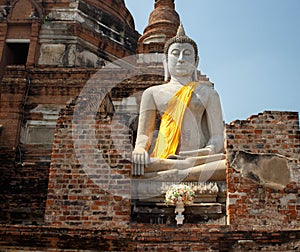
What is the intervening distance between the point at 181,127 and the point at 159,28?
26.0 feet

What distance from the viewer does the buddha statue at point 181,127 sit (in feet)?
23.3

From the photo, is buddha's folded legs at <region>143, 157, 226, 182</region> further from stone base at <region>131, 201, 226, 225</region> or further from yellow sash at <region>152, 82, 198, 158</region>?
yellow sash at <region>152, 82, 198, 158</region>

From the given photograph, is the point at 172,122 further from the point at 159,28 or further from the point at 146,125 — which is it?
the point at 159,28

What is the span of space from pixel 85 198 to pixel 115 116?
3.63 feet

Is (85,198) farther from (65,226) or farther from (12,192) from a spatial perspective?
(12,192)

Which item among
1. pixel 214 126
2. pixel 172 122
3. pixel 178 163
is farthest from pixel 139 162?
pixel 214 126

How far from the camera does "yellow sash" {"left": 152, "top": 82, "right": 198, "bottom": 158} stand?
7.88m

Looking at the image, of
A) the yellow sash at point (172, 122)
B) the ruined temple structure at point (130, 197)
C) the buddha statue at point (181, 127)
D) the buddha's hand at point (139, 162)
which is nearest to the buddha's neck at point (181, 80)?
the buddha statue at point (181, 127)

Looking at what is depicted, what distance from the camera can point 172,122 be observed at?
8.19 m

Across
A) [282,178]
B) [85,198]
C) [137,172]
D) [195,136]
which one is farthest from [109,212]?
[195,136]

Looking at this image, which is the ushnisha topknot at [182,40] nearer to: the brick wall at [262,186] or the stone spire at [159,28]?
the brick wall at [262,186]

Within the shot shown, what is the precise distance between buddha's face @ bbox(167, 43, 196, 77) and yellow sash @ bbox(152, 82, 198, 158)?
0.31 m

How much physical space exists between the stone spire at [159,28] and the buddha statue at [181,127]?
196 inches

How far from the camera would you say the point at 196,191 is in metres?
6.71
